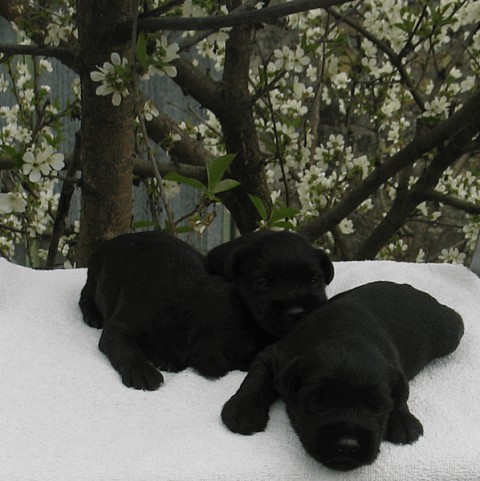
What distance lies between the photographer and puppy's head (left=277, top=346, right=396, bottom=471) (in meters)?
1.00

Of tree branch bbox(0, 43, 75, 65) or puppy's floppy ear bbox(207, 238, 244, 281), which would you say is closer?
puppy's floppy ear bbox(207, 238, 244, 281)

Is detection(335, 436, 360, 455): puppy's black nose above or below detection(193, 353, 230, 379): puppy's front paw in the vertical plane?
above

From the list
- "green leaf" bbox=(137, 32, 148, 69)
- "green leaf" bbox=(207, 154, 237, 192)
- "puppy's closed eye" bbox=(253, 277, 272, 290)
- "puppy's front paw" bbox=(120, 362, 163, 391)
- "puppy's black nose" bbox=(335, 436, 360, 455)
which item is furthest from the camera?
"green leaf" bbox=(207, 154, 237, 192)

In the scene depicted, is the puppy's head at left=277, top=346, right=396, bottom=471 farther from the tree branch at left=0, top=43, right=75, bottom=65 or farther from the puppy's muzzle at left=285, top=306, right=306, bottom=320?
the tree branch at left=0, top=43, right=75, bottom=65

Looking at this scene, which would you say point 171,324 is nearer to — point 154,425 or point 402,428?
point 154,425

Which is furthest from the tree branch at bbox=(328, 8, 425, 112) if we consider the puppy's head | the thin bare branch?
the puppy's head

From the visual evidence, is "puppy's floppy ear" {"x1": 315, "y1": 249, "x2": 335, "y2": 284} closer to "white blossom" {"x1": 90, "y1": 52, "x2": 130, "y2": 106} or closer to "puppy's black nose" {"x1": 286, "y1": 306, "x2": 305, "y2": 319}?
"puppy's black nose" {"x1": 286, "y1": 306, "x2": 305, "y2": 319}

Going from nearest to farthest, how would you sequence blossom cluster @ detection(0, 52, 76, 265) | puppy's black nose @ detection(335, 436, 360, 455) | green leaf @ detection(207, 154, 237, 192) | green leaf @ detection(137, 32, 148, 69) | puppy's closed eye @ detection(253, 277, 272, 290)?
puppy's black nose @ detection(335, 436, 360, 455) → puppy's closed eye @ detection(253, 277, 272, 290) → green leaf @ detection(137, 32, 148, 69) → green leaf @ detection(207, 154, 237, 192) → blossom cluster @ detection(0, 52, 76, 265)

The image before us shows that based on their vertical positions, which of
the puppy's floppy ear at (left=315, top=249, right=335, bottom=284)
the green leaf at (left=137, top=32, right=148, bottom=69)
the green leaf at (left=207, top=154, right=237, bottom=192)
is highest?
the green leaf at (left=137, top=32, right=148, bottom=69)

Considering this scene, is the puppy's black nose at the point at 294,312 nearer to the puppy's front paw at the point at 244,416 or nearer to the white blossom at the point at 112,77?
the puppy's front paw at the point at 244,416

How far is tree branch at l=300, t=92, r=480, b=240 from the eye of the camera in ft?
7.49

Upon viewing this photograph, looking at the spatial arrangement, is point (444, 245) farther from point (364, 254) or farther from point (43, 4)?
point (43, 4)

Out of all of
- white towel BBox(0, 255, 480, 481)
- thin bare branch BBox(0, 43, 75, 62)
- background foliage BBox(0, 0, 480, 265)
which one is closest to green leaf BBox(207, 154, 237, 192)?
background foliage BBox(0, 0, 480, 265)

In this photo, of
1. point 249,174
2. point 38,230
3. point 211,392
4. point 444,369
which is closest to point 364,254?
point 249,174
